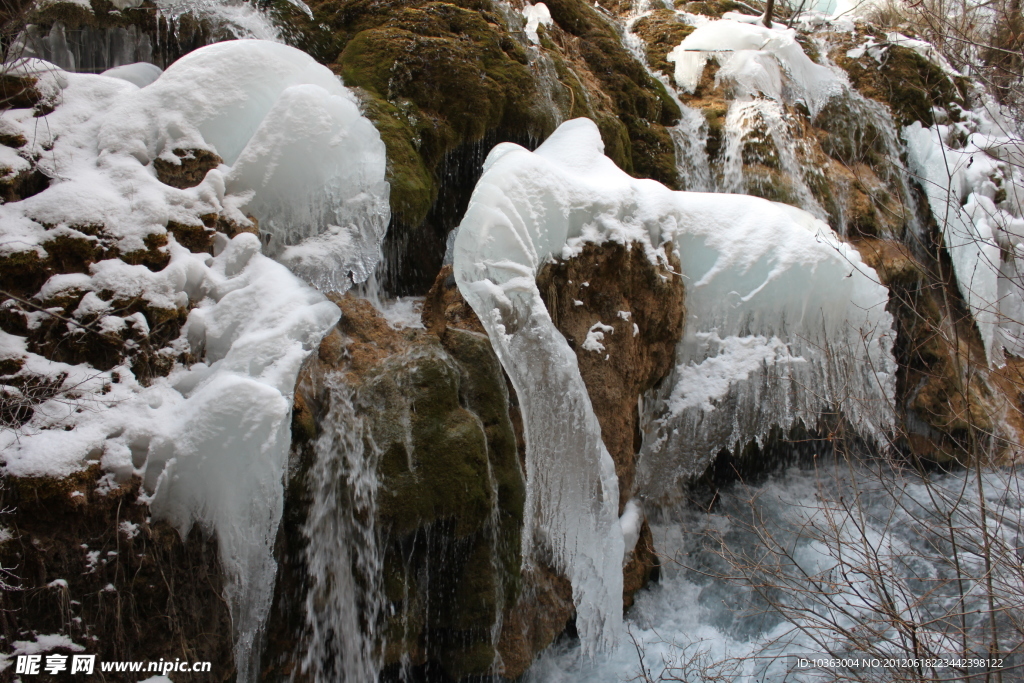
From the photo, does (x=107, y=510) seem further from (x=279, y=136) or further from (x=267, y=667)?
(x=279, y=136)

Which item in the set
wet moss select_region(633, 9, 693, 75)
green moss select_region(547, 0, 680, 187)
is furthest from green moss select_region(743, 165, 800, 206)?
wet moss select_region(633, 9, 693, 75)

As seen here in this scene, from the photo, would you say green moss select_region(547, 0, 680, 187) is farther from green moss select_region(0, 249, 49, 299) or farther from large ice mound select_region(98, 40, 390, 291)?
green moss select_region(0, 249, 49, 299)

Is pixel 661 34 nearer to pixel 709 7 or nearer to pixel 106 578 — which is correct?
pixel 709 7

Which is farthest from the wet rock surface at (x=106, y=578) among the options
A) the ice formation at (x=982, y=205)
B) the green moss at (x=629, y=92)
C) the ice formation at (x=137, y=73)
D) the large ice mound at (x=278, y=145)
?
the ice formation at (x=982, y=205)

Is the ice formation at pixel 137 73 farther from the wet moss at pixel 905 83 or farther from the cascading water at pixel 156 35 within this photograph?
the wet moss at pixel 905 83

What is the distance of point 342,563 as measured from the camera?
277 cm

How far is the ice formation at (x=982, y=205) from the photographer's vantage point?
18.0 feet

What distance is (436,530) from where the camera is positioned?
2941 millimetres

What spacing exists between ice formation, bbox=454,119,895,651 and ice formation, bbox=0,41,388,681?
2.73ft

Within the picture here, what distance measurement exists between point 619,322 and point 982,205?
441cm

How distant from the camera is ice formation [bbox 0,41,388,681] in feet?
7.67

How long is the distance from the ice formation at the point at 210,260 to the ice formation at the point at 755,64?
443 cm

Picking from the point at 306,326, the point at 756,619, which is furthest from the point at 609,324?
the point at 756,619

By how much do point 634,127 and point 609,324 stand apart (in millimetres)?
2946
